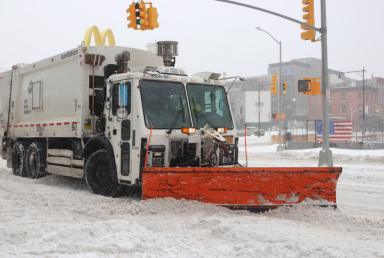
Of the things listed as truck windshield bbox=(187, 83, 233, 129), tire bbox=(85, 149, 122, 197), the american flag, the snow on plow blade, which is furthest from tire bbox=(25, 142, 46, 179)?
the american flag

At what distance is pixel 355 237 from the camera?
6.61 meters

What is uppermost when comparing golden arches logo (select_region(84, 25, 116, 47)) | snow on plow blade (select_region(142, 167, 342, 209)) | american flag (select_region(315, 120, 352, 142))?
golden arches logo (select_region(84, 25, 116, 47))

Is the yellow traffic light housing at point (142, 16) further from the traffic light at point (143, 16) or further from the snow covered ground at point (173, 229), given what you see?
the snow covered ground at point (173, 229)

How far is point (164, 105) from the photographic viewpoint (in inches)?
379

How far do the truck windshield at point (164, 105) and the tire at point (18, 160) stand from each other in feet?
20.3

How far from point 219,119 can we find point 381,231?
4170mm

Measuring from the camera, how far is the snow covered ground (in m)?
5.68

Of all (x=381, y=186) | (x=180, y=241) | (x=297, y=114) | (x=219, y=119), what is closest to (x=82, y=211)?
(x=180, y=241)

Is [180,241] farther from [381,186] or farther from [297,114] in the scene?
[297,114]

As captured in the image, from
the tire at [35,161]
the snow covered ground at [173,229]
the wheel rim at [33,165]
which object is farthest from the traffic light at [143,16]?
the snow covered ground at [173,229]

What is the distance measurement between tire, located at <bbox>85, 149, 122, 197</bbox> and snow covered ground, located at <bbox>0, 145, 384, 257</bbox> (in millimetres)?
317

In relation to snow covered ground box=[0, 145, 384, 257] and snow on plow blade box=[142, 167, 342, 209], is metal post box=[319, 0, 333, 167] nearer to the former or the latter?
snow covered ground box=[0, 145, 384, 257]

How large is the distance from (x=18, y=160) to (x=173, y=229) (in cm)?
922

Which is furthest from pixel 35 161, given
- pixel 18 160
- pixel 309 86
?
pixel 309 86
